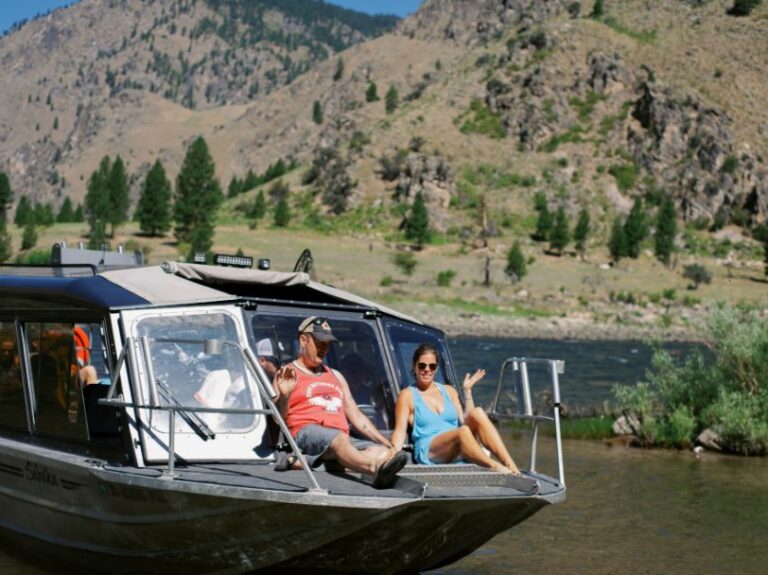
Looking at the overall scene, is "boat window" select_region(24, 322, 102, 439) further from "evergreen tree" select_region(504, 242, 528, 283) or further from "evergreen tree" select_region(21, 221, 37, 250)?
"evergreen tree" select_region(21, 221, 37, 250)

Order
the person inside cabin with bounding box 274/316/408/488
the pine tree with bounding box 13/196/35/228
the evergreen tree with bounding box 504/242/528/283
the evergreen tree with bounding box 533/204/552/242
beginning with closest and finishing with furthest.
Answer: the person inside cabin with bounding box 274/316/408/488
the evergreen tree with bounding box 504/242/528/283
the evergreen tree with bounding box 533/204/552/242
the pine tree with bounding box 13/196/35/228

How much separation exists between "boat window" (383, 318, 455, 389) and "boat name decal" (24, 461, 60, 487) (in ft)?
11.1

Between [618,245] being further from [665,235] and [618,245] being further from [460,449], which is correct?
[460,449]

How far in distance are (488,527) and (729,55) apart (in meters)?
139

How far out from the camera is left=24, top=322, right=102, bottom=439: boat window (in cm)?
965

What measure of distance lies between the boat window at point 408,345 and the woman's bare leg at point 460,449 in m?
1.30

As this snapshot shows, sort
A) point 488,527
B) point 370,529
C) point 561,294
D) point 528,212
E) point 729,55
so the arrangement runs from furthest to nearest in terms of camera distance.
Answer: point 729,55, point 528,212, point 561,294, point 488,527, point 370,529

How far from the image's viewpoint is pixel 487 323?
71.6 metres

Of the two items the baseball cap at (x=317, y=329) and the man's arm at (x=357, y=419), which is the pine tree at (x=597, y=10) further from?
the baseball cap at (x=317, y=329)

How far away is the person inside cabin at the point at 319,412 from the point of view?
8594 millimetres

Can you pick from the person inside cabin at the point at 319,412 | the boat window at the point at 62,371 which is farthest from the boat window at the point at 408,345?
the boat window at the point at 62,371

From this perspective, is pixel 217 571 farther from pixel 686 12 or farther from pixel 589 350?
pixel 686 12

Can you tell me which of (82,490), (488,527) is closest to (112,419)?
(82,490)

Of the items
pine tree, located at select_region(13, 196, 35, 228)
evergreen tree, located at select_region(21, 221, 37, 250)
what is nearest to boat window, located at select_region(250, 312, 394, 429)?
evergreen tree, located at select_region(21, 221, 37, 250)
